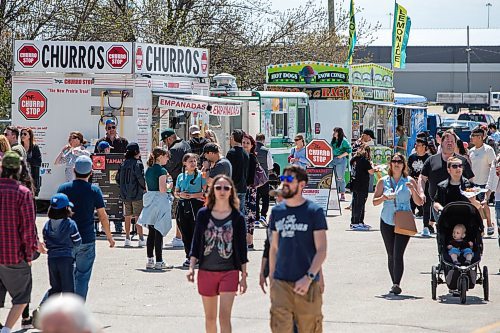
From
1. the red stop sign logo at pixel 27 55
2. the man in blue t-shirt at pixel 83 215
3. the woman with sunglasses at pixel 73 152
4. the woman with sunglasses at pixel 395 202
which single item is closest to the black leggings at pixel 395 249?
the woman with sunglasses at pixel 395 202

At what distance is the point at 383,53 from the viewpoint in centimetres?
9938

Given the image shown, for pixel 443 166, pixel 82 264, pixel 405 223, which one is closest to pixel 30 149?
pixel 443 166

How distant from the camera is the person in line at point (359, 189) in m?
19.9

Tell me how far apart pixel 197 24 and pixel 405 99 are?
29.3ft

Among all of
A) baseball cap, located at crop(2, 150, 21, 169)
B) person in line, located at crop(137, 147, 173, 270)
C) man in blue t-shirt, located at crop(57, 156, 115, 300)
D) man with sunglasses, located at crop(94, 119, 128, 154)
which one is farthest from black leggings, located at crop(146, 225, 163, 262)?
man with sunglasses, located at crop(94, 119, 128, 154)

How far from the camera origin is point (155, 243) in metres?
14.1

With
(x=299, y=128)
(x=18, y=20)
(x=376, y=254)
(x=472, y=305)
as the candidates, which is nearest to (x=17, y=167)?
(x=472, y=305)

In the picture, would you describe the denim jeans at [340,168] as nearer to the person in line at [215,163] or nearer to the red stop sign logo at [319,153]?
the red stop sign logo at [319,153]

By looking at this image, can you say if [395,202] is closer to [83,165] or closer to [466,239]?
[466,239]

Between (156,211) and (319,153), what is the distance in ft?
28.0

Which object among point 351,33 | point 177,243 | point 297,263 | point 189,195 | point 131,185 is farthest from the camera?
point 351,33

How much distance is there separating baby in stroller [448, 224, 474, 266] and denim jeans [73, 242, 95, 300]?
4205 mm

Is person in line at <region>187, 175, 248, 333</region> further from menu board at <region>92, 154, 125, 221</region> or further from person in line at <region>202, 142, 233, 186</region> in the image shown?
menu board at <region>92, 154, 125, 221</region>

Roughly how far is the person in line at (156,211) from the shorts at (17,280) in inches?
184
